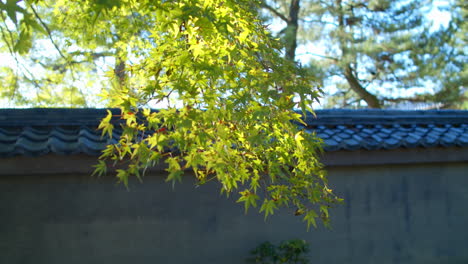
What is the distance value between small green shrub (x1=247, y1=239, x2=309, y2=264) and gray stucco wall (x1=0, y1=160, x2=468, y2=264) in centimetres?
14

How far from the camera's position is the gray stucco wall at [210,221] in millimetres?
4797

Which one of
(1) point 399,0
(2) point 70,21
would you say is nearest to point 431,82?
(1) point 399,0

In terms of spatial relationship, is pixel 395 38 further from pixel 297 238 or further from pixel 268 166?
pixel 268 166

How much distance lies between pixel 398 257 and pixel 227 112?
4024mm

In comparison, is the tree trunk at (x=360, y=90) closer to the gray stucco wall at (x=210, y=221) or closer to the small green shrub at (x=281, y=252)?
the gray stucco wall at (x=210, y=221)

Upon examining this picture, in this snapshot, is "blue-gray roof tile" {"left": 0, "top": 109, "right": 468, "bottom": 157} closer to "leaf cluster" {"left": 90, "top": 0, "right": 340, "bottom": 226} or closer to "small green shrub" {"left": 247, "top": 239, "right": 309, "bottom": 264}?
"leaf cluster" {"left": 90, "top": 0, "right": 340, "bottom": 226}

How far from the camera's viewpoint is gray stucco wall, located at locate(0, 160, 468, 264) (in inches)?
189

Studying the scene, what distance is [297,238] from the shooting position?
553 centimetres

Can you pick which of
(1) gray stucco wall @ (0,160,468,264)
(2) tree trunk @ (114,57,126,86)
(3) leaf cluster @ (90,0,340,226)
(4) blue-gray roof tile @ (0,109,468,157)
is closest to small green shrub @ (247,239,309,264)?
(1) gray stucco wall @ (0,160,468,264)

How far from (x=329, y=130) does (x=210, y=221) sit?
184 cm

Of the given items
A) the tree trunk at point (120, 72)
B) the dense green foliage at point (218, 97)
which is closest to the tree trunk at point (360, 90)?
the tree trunk at point (120, 72)

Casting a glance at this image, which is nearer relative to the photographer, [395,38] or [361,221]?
[361,221]

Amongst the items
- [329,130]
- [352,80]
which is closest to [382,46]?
[352,80]

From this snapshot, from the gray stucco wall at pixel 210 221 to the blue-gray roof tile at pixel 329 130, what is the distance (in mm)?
508
